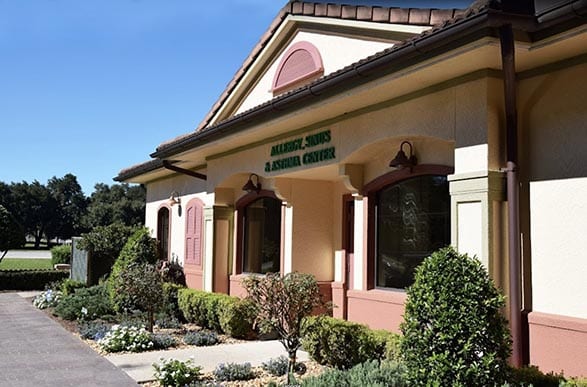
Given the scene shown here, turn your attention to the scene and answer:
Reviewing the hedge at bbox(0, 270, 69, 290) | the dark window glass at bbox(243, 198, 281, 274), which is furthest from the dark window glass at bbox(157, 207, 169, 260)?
the hedge at bbox(0, 270, 69, 290)

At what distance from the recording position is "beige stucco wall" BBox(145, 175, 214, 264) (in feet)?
50.8

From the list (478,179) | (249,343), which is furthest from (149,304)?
(478,179)

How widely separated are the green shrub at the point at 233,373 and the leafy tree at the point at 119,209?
208 feet

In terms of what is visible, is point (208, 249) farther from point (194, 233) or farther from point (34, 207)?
point (34, 207)

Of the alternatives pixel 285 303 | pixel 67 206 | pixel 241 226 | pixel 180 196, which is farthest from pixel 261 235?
pixel 67 206

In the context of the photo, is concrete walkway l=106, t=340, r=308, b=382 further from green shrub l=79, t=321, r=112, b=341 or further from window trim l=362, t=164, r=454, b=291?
window trim l=362, t=164, r=454, b=291

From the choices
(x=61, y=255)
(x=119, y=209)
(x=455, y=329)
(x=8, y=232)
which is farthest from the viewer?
(x=119, y=209)

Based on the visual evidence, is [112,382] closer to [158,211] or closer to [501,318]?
[501,318]

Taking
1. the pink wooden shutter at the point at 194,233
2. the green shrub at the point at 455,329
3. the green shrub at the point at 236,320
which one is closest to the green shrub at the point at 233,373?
the green shrub at the point at 236,320

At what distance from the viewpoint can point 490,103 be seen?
650cm

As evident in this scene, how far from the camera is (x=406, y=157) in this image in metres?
8.34

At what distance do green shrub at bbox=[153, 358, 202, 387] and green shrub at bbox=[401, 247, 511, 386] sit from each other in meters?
3.31

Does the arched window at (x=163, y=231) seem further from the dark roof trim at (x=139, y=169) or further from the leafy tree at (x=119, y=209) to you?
the leafy tree at (x=119, y=209)

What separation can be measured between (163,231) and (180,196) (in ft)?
7.15
